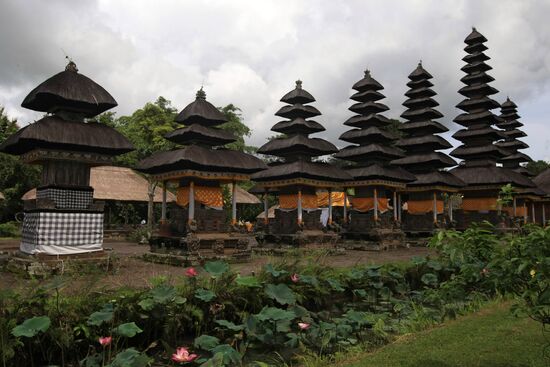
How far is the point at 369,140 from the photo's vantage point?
81.7 feet

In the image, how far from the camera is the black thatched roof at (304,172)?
19797 millimetres

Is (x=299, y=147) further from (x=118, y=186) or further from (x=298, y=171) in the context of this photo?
(x=118, y=186)

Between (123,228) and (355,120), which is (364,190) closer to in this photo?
(355,120)

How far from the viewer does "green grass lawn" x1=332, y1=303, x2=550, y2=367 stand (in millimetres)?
5445

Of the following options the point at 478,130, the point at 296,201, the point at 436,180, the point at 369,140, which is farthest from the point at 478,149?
the point at 296,201

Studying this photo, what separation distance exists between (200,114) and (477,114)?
21903 mm

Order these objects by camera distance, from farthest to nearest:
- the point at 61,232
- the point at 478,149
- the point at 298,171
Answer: the point at 478,149, the point at 298,171, the point at 61,232

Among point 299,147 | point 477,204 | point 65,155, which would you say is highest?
A: point 299,147

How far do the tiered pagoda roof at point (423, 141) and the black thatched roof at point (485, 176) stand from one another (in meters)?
1.82

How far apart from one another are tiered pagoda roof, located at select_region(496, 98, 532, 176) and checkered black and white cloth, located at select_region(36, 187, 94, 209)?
33475 mm

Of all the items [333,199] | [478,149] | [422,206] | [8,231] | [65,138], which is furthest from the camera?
[333,199]

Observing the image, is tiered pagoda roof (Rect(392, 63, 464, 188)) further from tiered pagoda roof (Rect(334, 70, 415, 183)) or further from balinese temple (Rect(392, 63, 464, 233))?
tiered pagoda roof (Rect(334, 70, 415, 183))

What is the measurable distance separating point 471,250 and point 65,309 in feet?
18.6

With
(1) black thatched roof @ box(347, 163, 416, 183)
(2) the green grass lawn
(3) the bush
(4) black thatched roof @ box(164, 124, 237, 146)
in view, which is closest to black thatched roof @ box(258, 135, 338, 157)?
(1) black thatched roof @ box(347, 163, 416, 183)
